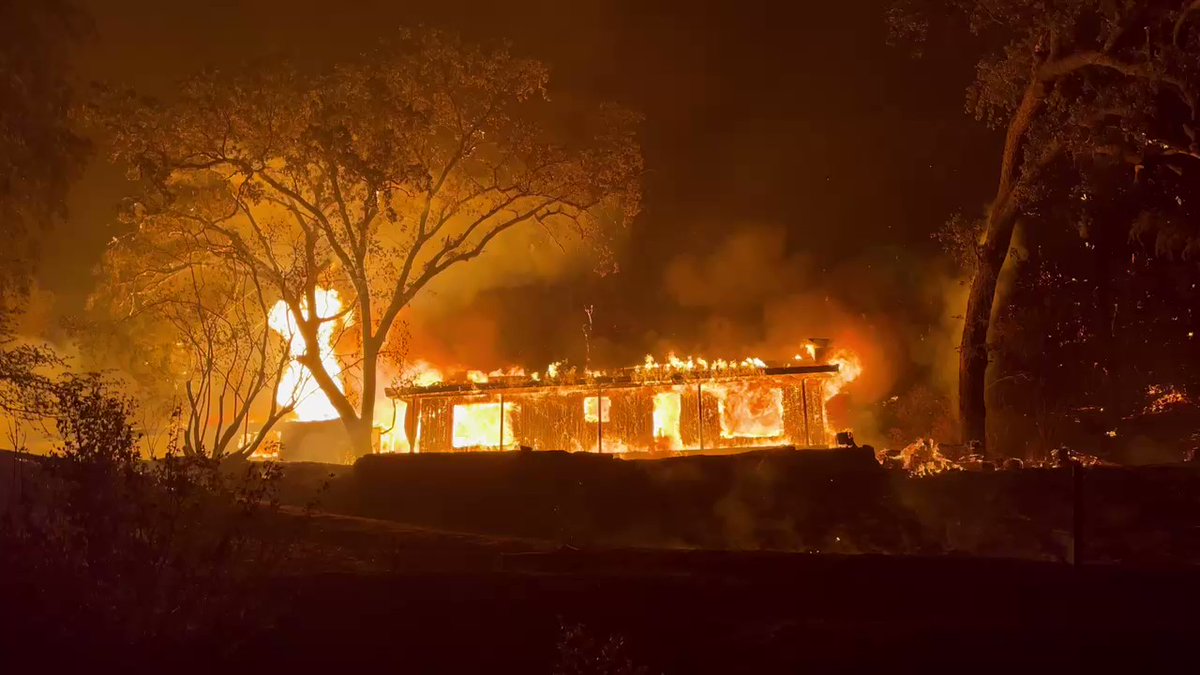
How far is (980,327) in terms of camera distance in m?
22.5

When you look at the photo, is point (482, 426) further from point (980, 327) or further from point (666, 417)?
point (980, 327)

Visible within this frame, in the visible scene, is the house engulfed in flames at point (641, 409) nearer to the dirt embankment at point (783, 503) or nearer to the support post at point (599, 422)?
the support post at point (599, 422)

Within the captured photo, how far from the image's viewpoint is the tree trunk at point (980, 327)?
72.8ft

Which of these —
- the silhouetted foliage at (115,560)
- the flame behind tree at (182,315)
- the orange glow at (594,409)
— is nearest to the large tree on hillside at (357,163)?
the flame behind tree at (182,315)

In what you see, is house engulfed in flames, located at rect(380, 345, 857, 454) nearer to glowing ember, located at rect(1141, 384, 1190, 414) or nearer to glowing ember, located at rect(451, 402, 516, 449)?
glowing ember, located at rect(451, 402, 516, 449)

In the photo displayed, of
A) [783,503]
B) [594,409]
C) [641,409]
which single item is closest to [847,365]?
[641,409]

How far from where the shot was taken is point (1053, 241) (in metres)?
23.5

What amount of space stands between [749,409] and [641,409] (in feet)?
7.76

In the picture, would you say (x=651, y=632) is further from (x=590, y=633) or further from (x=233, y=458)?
(x=233, y=458)

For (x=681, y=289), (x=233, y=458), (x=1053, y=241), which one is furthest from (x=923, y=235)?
(x=233, y=458)

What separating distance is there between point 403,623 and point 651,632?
225 cm

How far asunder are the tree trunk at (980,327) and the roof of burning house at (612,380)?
3601 millimetres

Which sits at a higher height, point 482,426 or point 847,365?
point 847,365

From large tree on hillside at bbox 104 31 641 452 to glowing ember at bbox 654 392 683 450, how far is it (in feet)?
21.6
